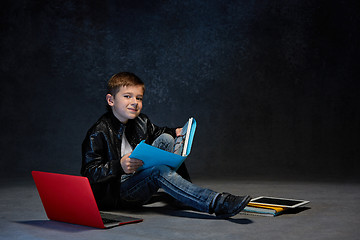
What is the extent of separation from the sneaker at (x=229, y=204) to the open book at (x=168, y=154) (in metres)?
0.26

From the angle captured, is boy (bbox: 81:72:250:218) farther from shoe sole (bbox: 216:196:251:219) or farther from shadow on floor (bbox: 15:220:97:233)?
shadow on floor (bbox: 15:220:97:233)

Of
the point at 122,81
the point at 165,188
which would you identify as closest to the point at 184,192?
the point at 165,188

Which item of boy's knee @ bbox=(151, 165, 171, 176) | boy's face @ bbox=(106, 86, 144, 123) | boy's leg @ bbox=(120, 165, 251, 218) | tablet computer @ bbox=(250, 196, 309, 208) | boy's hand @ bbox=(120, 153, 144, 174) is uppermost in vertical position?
boy's face @ bbox=(106, 86, 144, 123)

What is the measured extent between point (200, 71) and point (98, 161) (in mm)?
2567

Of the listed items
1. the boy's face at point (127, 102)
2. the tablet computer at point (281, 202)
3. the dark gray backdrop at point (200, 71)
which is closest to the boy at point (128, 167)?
the boy's face at point (127, 102)

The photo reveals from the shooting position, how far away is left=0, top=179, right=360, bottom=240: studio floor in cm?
194

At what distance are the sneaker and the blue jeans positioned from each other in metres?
0.03

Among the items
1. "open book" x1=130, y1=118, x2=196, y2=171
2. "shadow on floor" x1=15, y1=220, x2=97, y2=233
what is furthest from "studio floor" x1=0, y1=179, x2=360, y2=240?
"open book" x1=130, y1=118, x2=196, y2=171

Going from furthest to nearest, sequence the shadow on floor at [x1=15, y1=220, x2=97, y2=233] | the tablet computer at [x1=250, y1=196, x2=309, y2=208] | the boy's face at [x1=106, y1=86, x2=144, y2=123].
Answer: the boy's face at [x1=106, y1=86, x2=144, y2=123] < the tablet computer at [x1=250, y1=196, x2=309, y2=208] < the shadow on floor at [x1=15, y1=220, x2=97, y2=233]

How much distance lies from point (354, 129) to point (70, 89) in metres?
2.81

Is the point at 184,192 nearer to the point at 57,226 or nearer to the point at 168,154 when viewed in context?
the point at 168,154

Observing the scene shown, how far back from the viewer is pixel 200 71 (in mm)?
4680

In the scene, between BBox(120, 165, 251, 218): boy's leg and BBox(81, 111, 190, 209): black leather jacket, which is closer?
BBox(120, 165, 251, 218): boy's leg

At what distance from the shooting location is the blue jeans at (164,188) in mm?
2127
